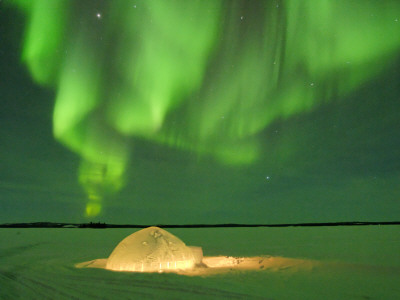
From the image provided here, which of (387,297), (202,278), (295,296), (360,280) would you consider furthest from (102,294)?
(360,280)

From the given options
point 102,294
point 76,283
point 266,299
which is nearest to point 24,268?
point 76,283

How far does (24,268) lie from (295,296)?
10.5 metres

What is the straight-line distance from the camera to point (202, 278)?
9.77 metres

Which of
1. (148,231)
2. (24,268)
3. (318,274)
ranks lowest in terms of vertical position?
(24,268)

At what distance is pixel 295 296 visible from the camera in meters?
7.59

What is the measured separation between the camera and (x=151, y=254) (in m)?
11.4

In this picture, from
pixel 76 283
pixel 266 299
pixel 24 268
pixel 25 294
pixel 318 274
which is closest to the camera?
pixel 266 299

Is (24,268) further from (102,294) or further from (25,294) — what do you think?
(102,294)

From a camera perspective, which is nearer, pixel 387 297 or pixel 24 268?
pixel 387 297

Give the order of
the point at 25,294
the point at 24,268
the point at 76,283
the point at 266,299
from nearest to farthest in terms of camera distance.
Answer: the point at 266,299
the point at 25,294
the point at 76,283
the point at 24,268

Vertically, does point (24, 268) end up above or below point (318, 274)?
below

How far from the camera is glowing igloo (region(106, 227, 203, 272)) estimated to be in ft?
36.9

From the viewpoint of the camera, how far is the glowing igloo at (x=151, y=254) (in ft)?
36.9

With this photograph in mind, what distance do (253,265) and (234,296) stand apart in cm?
554
